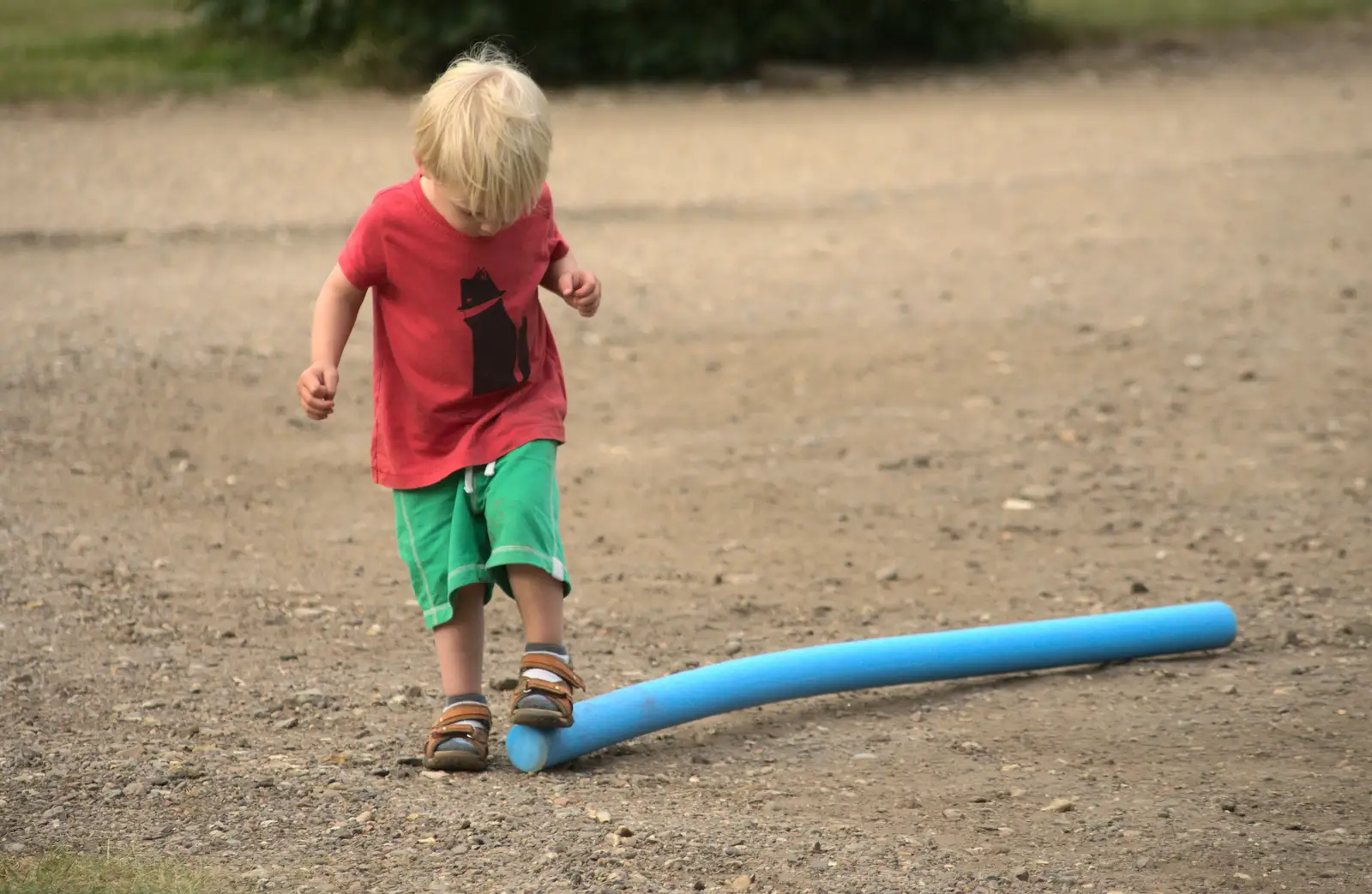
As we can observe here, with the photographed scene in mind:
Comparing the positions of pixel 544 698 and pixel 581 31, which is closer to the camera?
pixel 544 698

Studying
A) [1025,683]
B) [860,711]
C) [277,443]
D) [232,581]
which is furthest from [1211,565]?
[277,443]

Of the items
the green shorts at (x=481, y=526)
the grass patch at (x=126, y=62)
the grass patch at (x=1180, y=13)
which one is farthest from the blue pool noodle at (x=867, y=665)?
the grass patch at (x=1180, y=13)

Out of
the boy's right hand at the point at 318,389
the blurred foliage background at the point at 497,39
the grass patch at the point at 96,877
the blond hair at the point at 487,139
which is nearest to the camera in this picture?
the grass patch at the point at 96,877

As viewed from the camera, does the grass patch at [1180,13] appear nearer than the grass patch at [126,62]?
No

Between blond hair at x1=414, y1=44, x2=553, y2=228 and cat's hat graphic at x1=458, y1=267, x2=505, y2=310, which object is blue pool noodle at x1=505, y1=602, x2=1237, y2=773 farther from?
blond hair at x1=414, y1=44, x2=553, y2=228

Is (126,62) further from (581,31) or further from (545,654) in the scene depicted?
(545,654)

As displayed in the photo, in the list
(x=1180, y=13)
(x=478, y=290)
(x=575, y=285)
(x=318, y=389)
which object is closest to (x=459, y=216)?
(x=478, y=290)

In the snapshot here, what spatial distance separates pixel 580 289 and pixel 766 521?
6.21 ft

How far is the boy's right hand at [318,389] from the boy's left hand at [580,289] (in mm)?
460

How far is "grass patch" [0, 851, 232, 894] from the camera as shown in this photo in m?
2.64

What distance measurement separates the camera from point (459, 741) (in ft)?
10.6

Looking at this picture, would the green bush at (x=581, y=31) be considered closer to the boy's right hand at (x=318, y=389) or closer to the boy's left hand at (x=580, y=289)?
the boy's left hand at (x=580, y=289)

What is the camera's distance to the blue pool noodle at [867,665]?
10.7 ft

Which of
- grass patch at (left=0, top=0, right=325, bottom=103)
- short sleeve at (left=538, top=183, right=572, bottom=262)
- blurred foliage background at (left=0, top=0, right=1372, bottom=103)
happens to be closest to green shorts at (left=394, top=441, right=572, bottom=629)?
short sleeve at (left=538, top=183, right=572, bottom=262)
